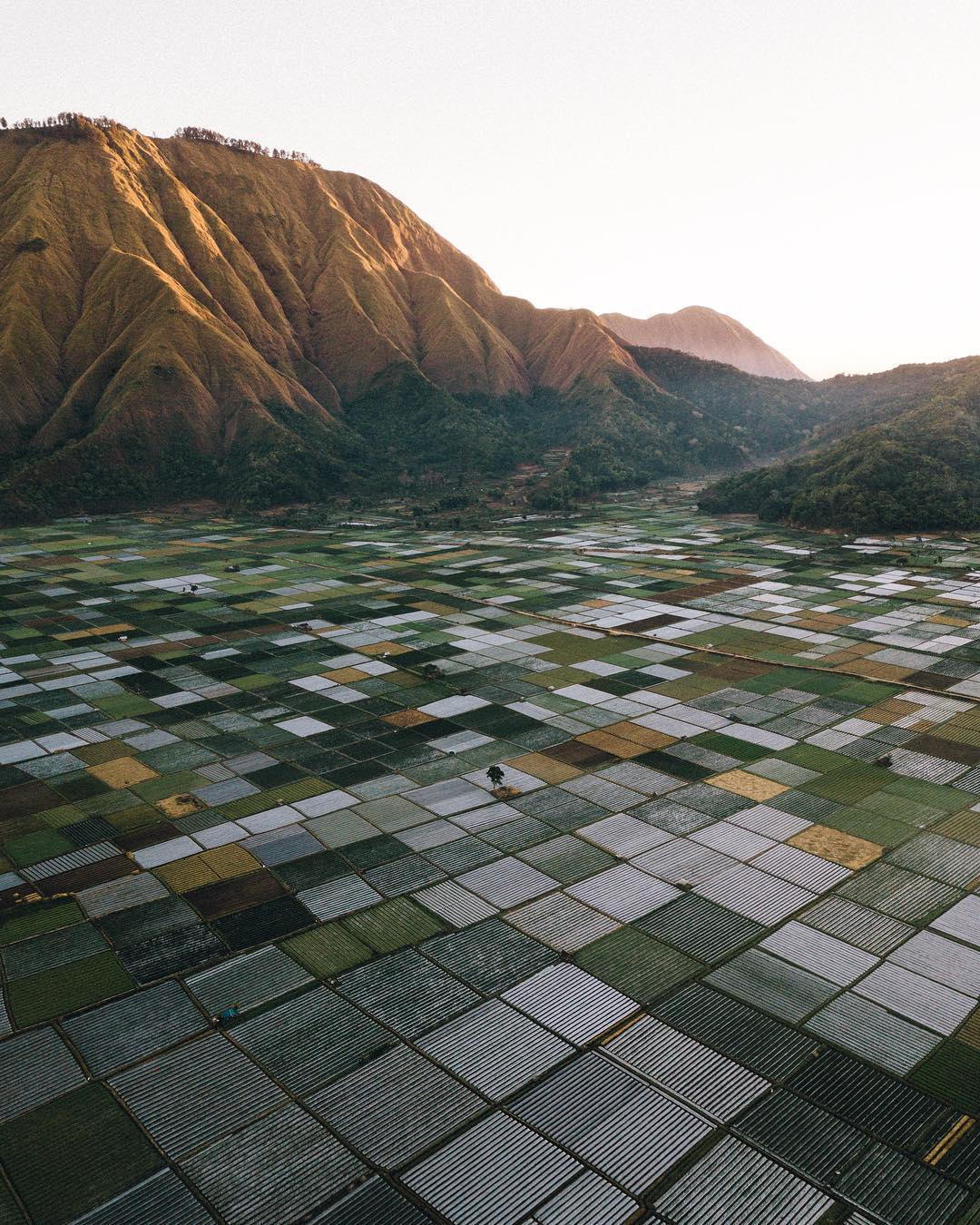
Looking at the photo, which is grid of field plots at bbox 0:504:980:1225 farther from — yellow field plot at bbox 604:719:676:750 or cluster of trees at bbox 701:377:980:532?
cluster of trees at bbox 701:377:980:532

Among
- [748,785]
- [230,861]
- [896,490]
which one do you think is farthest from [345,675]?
[896,490]

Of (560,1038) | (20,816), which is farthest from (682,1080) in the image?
(20,816)

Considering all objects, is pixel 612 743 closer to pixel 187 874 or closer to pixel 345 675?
pixel 345 675

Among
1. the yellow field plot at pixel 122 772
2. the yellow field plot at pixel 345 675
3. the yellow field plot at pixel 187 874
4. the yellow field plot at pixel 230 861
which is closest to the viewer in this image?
the yellow field plot at pixel 187 874

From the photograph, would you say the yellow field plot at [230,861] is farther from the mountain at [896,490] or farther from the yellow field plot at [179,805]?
the mountain at [896,490]

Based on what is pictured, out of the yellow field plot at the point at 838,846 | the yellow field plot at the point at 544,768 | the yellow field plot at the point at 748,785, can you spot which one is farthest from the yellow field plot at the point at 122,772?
the yellow field plot at the point at 838,846

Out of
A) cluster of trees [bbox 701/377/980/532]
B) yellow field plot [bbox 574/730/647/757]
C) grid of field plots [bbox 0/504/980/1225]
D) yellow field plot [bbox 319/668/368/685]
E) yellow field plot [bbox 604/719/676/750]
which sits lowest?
grid of field plots [bbox 0/504/980/1225]

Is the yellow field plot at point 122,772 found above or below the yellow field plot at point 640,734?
below

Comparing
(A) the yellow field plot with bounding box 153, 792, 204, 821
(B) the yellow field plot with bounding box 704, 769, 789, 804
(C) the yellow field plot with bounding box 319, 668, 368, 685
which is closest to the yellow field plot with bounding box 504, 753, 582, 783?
(B) the yellow field plot with bounding box 704, 769, 789, 804
